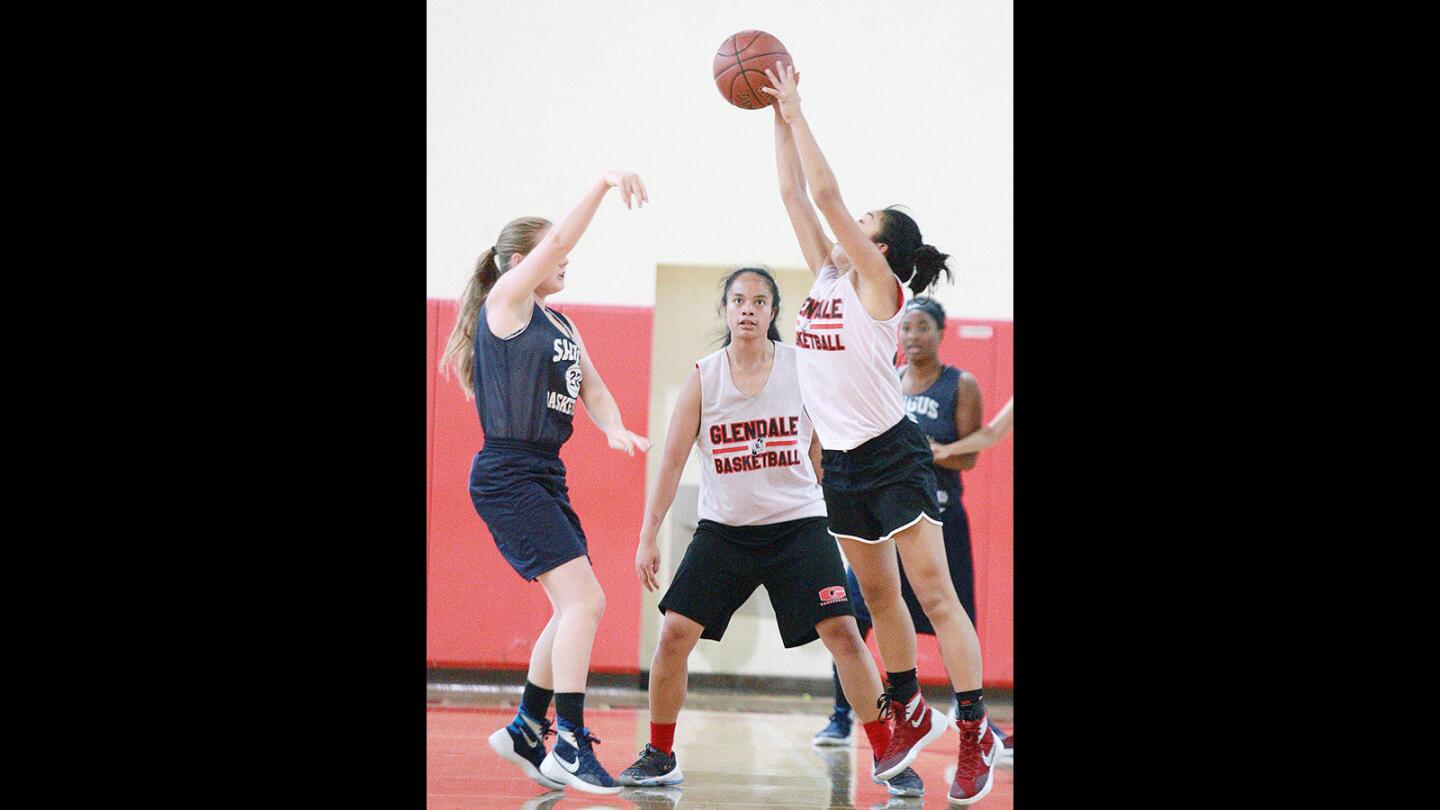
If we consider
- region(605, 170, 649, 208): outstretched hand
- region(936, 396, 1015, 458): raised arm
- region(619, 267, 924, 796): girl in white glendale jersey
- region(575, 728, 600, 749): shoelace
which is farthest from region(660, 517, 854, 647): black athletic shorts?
region(605, 170, 649, 208): outstretched hand

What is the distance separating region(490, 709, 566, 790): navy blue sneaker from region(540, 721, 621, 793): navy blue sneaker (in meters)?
0.03

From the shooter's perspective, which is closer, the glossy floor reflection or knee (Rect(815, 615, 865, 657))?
the glossy floor reflection

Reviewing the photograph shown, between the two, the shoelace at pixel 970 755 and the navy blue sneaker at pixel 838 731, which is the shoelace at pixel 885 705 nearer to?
the shoelace at pixel 970 755

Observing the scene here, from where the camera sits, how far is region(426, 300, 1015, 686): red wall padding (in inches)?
163

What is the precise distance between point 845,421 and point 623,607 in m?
1.01

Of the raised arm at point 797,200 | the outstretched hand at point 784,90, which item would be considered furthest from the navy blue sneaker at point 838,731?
the outstretched hand at point 784,90

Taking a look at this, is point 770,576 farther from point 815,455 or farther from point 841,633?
point 815,455

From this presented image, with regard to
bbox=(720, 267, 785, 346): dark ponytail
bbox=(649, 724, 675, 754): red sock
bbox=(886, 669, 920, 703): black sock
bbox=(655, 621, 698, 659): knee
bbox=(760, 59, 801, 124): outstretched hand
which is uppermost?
bbox=(760, 59, 801, 124): outstretched hand

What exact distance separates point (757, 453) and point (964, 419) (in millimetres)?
854

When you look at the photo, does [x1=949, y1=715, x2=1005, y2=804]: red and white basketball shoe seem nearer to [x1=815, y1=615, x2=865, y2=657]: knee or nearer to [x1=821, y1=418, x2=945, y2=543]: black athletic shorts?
[x1=815, y1=615, x2=865, y2=657]: knee

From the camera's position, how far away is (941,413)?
14.4ft

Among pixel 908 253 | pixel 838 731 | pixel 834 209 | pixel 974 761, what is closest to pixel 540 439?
pixel 834 209

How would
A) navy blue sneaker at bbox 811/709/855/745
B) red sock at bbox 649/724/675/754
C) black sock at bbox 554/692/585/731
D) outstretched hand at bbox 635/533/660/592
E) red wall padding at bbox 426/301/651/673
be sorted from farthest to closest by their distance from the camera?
1. navy blue sneaker at bbox 811/709/855/745
2. red wall padding at bbox 426/301/651/673
3. outstretched hand at bbox 635/533/660/592
4. red sock at bbox 649/724/675/754
5. black sock at bbox 554/692/585/731
